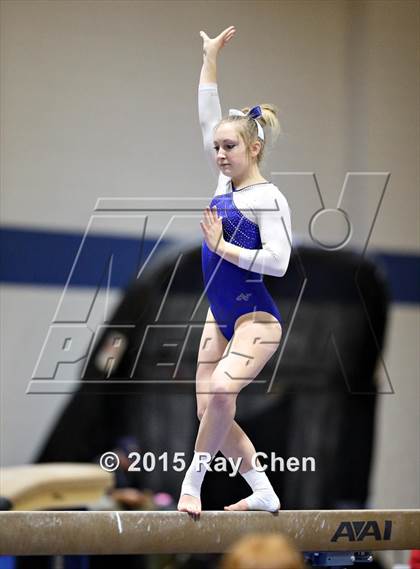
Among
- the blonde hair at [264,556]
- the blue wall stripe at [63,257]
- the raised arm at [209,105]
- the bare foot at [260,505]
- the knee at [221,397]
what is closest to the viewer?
the blonde hair at [264,556]

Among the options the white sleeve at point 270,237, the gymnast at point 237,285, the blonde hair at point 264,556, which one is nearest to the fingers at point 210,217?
the gymnast at point 237,285

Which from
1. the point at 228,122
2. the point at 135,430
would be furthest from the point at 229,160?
the point at 135,430

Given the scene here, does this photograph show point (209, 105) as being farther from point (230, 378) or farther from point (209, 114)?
point (230, 378)

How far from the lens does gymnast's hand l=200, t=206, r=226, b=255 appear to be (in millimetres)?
3027

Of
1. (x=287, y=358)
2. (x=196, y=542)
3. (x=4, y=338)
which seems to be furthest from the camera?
(x=287, y=358)

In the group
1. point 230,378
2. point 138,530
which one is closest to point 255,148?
point 230,378

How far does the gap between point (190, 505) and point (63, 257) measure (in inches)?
78.6

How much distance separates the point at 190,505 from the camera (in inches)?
119

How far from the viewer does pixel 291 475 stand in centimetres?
496

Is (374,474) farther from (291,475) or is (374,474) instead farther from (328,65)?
(328,65)

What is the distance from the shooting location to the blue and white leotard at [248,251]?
120 inches

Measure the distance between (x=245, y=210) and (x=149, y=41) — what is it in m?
1.95

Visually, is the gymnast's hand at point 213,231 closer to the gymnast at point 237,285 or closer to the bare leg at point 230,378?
the gymnast at point 237,285

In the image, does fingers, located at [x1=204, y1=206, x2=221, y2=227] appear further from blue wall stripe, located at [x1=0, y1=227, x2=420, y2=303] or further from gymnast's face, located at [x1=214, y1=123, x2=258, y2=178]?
blue wall stripe, located at [x1=0, y1=227, x2=420, y2=303]
